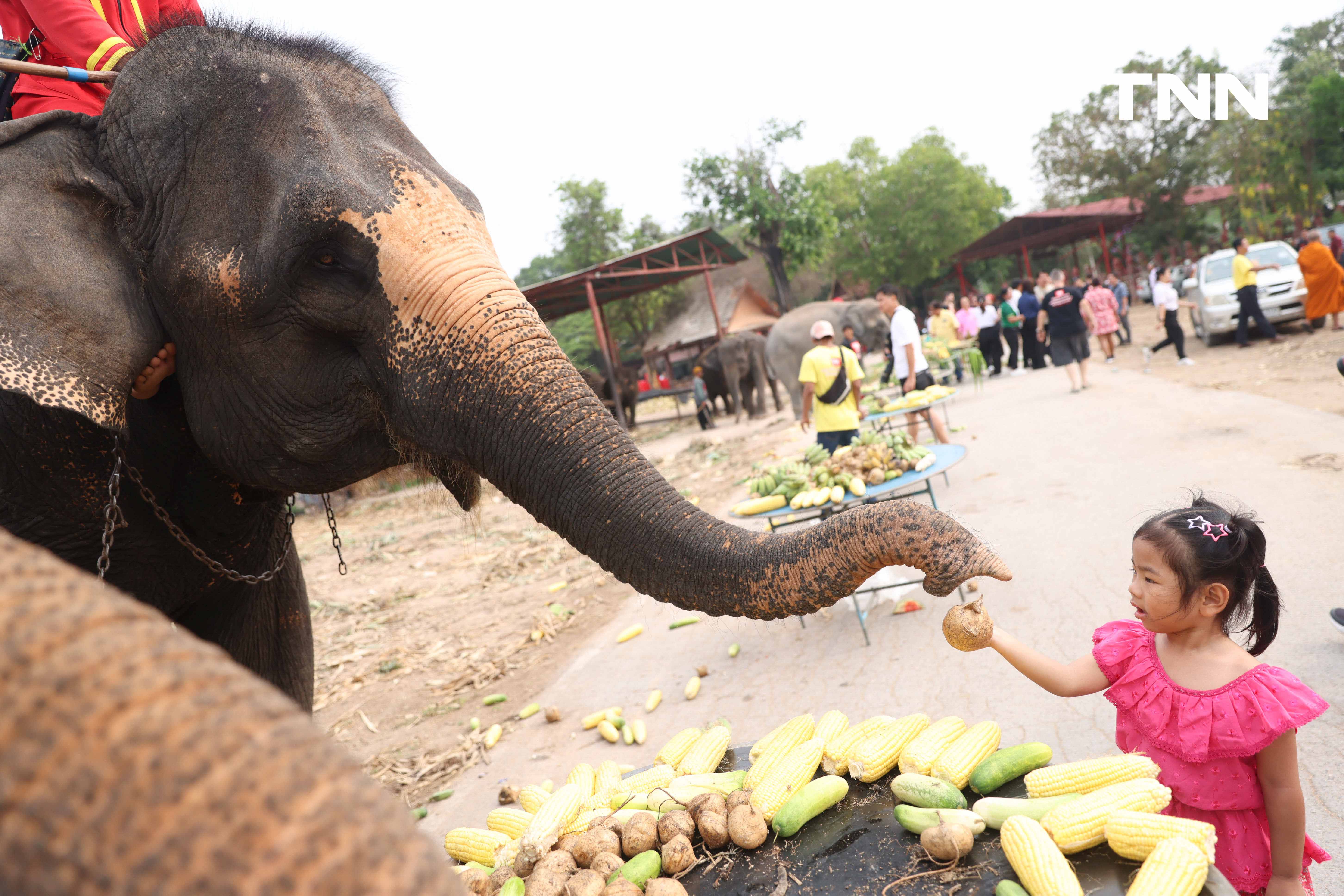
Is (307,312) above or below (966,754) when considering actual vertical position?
above

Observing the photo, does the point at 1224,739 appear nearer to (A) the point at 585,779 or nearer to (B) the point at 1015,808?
(B) the point at 1015,808

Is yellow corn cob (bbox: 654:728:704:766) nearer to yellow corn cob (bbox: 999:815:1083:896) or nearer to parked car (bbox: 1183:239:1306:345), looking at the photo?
yellow corn cob (bbox: 999:815:1083:896)

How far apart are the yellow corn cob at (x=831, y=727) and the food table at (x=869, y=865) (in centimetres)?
32

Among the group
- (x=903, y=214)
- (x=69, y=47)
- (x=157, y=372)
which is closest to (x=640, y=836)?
(x=157, y=372)

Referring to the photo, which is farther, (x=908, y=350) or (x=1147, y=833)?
(x=908, y=350)

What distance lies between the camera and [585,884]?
229 centimetres

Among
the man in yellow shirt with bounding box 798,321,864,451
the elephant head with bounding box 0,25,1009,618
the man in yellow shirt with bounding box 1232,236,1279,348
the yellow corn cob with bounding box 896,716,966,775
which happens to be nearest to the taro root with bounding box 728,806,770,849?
the yellow corn cob with bounding box 896,716,966,775

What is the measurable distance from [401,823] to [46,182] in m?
2.29

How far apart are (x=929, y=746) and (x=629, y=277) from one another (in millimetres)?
25600

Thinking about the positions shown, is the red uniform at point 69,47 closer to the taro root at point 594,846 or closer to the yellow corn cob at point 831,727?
the taro root at point 594,846

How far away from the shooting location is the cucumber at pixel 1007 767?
2453mm

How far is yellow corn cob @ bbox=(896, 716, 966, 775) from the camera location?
252 cm

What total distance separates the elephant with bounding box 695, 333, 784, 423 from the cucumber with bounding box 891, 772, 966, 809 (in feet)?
63.8

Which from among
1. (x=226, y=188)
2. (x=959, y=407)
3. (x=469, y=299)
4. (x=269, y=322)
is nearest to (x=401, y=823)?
(x=469, y=299)
